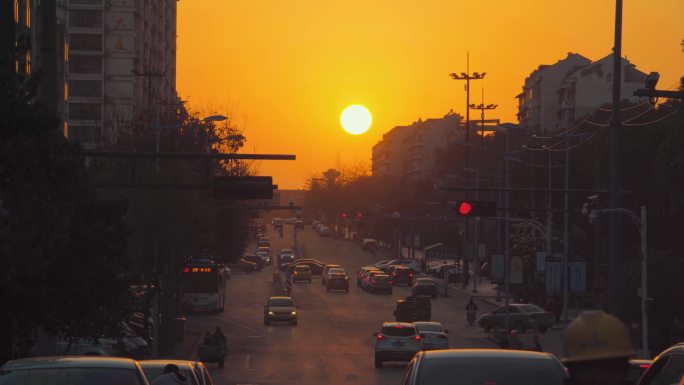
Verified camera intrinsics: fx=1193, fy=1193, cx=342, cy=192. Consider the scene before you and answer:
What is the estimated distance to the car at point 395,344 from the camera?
42281 mm

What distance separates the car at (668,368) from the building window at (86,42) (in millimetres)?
102929

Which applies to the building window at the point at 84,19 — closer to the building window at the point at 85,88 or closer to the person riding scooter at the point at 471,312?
the building window at the point at 85,88

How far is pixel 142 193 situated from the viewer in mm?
44531

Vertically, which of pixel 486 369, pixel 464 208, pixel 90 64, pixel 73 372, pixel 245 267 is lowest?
pixel 245 267

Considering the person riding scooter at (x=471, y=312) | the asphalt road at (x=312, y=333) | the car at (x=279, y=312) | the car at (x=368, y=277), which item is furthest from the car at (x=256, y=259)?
the person riding scooter at (x=471, y=312)

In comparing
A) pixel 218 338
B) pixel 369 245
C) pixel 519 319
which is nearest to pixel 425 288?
pixel 519 319

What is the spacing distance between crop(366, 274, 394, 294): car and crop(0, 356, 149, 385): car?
76675mm

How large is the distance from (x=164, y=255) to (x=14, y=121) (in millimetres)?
29504

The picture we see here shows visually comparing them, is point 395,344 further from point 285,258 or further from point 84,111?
point 285,258

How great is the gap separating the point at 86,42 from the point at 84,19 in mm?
2136

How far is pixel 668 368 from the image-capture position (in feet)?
30.8

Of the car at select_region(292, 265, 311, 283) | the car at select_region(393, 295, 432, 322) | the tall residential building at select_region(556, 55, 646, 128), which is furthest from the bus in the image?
the tall residential building at select_region(556, 55, 646, 128)

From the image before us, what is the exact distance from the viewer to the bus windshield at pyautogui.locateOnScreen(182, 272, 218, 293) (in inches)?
2805

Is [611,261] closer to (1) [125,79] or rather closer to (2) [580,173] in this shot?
(2) [580,173]
